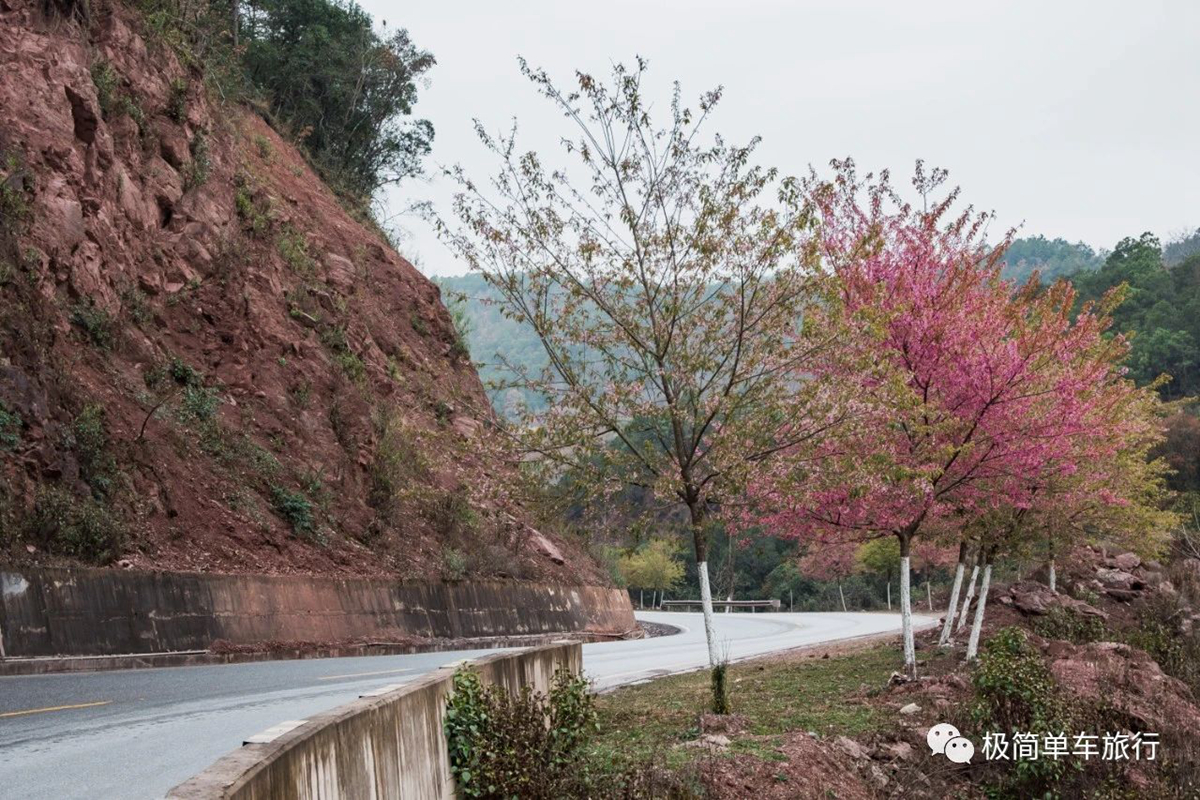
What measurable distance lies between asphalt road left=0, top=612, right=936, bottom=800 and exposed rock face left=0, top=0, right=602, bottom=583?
8.64 ft

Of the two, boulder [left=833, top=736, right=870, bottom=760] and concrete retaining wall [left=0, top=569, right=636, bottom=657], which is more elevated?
concrete retaining wall [left=0, top=569, right=636, bottom=657]

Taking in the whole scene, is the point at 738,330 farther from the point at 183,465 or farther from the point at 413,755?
the point at 183,465

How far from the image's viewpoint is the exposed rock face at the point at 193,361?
16297 mm

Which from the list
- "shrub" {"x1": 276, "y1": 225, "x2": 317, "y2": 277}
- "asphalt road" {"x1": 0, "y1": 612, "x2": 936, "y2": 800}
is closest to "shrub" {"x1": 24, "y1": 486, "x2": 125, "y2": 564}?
"asphalt road" {"x1": 0, "y1": 612, "x2": 936, "y2": 800}

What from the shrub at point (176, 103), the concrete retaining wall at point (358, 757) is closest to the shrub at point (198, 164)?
the shrub at point (176, 103)

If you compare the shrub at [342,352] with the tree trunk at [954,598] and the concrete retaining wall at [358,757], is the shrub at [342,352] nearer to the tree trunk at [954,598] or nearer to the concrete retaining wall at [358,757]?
the tree trunk at [954,598]

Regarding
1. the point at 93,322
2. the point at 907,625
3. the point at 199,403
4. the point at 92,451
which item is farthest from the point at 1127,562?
the point at 93,322

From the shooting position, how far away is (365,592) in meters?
19.0

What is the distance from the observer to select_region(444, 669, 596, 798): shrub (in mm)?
7551

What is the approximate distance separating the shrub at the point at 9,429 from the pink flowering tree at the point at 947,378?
9995mm

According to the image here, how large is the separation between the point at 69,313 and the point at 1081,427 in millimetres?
16166

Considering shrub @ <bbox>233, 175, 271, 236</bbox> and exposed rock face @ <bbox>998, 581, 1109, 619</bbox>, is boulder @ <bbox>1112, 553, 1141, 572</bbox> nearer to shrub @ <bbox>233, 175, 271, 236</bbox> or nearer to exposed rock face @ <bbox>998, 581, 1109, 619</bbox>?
exposed rock face @ <bbox>998, 581, 1109, 619</bbox>

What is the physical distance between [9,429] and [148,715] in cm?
787

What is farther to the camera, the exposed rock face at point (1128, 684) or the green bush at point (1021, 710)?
the exposed rock face at point (1128, 684)
